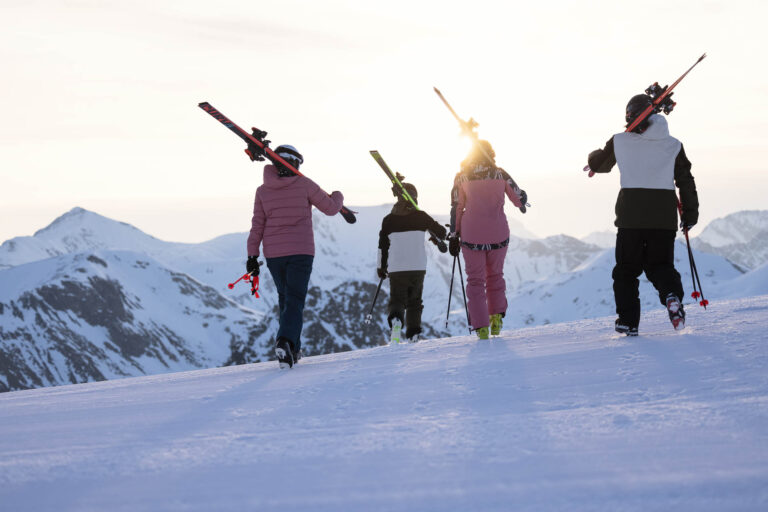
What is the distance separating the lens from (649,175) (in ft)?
23.4

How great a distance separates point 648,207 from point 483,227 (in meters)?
1.96

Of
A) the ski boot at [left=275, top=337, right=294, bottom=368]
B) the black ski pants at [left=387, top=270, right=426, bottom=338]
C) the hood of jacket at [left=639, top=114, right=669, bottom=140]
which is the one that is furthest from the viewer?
the black ski pants at [left=387, top=270, right=426, bottom=338]

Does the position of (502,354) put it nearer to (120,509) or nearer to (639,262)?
(639,262)

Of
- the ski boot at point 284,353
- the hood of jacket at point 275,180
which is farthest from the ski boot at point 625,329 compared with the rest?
the hood of jacket at point 275,180

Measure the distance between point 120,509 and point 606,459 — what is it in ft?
6.89

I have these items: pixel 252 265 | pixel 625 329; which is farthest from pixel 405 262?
pixel 625 329

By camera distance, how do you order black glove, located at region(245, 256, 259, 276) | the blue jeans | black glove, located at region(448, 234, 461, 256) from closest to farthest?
the blue jeans
black glove, located at region(245, 256, 259, 276)
black glove, located at region(448, 234, 461, 256)

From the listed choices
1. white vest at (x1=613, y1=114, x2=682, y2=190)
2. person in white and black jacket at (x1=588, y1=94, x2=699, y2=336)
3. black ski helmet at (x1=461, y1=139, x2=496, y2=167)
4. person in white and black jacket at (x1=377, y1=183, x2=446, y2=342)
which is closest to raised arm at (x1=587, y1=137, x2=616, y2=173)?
person in white and black jacket at (x1=588, y1=94, x2=699, y2=336)

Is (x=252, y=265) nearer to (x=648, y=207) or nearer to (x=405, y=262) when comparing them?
(x=405, y=262)

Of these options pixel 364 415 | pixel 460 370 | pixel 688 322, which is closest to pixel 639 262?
pixel 688 322

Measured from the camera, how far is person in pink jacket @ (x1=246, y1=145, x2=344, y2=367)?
7.95 m

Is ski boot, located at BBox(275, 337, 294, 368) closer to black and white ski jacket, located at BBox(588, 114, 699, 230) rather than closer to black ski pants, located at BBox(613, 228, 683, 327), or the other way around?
black ski pants, located at BBox(613, 228, 683, 327)

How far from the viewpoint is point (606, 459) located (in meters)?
3.22

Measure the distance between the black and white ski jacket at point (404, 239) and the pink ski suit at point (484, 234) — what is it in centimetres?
243
